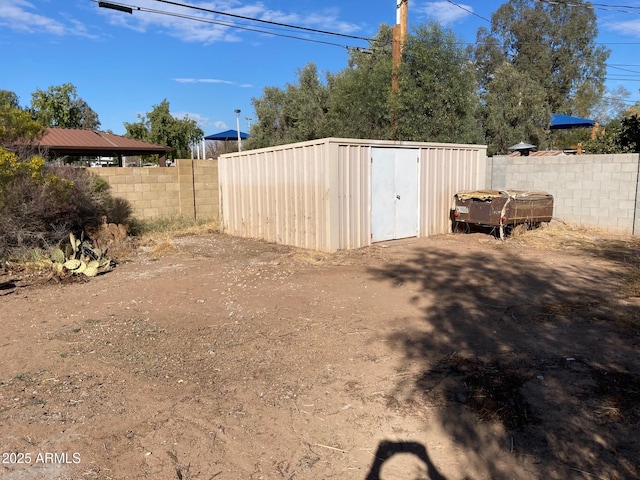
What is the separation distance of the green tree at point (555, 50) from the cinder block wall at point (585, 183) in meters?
21.9

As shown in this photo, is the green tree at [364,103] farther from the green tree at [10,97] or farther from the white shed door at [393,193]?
the green tree at [10,97]

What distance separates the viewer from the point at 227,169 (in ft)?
41.9

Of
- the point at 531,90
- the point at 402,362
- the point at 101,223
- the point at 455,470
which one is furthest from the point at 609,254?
the point at 531,90

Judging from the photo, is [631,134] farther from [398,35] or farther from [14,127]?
[14,127]

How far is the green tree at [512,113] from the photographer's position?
2333 centimetres

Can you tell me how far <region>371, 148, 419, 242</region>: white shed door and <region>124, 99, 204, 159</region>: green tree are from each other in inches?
933

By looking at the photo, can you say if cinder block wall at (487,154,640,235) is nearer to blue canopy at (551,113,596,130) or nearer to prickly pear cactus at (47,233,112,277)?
prickly pear cactus at (47,233,112,277)

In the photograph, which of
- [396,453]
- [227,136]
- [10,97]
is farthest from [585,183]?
[10,97]

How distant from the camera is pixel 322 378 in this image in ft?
13.1

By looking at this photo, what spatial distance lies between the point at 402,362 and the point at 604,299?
3.35 meters

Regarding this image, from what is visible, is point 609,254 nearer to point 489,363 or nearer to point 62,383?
point 489,363

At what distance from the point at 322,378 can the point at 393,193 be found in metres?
6.93

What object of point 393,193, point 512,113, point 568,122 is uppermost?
point 512,113

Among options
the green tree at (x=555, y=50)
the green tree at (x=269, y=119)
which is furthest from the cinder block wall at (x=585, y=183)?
the green tree at (x=555, y=50)
